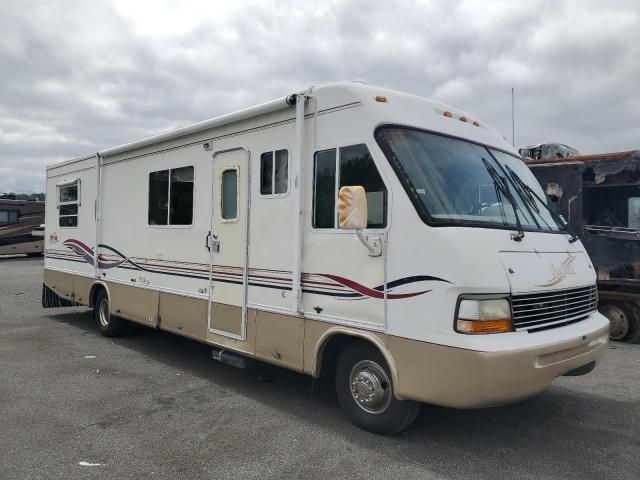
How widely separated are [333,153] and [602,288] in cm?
598

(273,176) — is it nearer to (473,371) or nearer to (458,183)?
(458,183)

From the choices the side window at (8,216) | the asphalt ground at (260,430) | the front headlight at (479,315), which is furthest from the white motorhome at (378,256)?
the side window at (8,216)

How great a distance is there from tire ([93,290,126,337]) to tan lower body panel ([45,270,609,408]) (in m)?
2.84

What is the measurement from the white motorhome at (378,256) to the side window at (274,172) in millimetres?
19

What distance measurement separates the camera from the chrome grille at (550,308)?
13.2ft

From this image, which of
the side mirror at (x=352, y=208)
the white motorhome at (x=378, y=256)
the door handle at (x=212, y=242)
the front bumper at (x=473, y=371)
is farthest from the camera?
the door handle at (x=212, y=242)

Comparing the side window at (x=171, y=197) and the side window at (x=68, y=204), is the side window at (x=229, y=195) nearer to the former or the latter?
the side window at (x=171, y=197)

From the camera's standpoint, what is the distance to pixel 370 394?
14.8 feet

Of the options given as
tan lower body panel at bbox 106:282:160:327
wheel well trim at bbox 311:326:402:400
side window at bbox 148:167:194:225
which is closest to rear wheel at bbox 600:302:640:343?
wheel well trim at bbox 311:326:402:400

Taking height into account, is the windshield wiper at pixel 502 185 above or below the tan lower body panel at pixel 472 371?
above

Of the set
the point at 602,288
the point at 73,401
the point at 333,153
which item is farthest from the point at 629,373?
the point at 73,401

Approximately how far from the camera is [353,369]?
4.66 meters

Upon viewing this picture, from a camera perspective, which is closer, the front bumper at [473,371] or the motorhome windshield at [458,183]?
the front bumper at [473,371]

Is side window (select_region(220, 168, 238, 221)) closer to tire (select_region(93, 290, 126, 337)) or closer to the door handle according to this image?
the door handle
